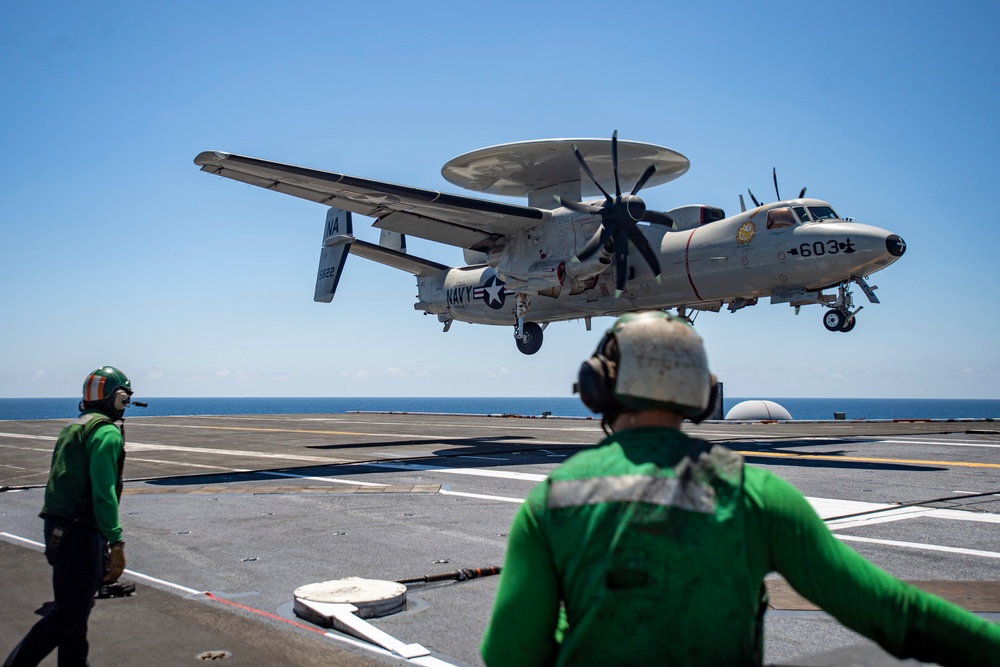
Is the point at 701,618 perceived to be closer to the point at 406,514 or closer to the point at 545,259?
the point at 406,514

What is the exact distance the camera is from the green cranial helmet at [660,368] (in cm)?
238

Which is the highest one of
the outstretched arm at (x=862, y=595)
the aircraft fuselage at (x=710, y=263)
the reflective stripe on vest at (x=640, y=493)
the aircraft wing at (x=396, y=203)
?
the aircraft wing at (x=396, y=203)

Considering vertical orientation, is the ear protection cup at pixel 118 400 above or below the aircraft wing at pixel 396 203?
below

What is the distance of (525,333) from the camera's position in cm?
3056

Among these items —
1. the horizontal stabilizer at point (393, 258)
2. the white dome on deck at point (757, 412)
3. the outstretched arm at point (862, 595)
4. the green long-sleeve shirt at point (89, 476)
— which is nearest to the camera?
the outstretched arm at point (862, 595)

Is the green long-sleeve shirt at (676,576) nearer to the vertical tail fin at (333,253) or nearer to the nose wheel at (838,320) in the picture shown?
the nose wheel at (838,320)

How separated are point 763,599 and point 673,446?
539mm

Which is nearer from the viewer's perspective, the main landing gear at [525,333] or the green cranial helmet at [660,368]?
the green cranial helmet at [660,368]

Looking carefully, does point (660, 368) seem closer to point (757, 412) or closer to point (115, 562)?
point (115, 562)

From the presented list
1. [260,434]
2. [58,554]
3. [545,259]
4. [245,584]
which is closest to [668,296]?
[545,259]

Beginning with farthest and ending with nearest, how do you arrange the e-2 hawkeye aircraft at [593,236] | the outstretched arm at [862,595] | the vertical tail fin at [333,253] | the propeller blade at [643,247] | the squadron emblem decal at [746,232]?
the vertical tail fin at [333,253] → the propeller blade at [643,247] → the squadron emblem decal at [746,232] → the e-2 hawkeye aircraft at [593,236] → the outstretched arm at [862,595]

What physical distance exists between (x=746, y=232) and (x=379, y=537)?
53.5 feet

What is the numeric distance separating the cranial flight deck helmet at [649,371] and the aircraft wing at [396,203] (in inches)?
828

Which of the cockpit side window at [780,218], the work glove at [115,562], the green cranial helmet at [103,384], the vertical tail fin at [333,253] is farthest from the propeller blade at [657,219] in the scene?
the work glove at [115,562]
